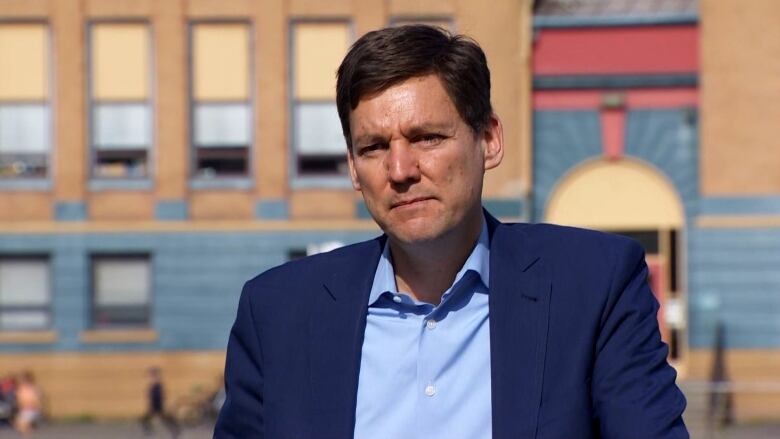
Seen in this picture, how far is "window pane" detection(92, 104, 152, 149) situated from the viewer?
29297mm

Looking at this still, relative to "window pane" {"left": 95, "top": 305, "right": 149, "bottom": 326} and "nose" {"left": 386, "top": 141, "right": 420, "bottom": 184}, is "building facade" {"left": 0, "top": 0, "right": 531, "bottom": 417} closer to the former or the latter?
"window pane" {"left": 95, "top": 305, "right": 149, "bottom": 326}

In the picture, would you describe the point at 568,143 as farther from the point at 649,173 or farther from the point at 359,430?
the point at 359,430

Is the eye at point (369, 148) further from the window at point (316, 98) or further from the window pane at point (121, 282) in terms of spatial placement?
the window pane at point (121, 282)

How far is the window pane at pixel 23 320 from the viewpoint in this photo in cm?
2927

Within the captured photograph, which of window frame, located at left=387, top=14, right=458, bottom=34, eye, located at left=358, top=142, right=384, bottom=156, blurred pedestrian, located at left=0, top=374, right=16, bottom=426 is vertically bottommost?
blurred pedestrian, located at left=0, top=374, right=16, bottom=426

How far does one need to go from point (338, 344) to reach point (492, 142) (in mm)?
522

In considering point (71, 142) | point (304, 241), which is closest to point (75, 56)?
point (71, 142)

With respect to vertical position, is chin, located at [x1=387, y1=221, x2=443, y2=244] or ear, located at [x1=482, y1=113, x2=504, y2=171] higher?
ear, located at [x1=482, y1=113, x2=504, y2=171]

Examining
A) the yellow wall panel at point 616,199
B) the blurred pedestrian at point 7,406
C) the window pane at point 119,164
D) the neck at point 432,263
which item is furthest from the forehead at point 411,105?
the window pane at point 119,164

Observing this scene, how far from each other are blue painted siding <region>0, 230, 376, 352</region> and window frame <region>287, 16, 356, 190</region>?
94 cm

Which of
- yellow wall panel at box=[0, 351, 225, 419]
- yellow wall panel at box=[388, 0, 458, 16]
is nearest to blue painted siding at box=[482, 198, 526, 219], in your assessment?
yellow wall panel at box=[388, 0, 458, 16]

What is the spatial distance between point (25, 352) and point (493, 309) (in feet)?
89.0

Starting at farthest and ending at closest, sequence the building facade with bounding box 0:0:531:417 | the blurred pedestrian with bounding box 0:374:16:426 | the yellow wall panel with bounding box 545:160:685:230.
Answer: the building facade with bounding box 0:0:531:417 < the yellow wall panel with bounding box 545:160:685:230 < the blurred pedestrian with bounding box 0:374:16:426

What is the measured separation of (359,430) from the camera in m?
2.88
